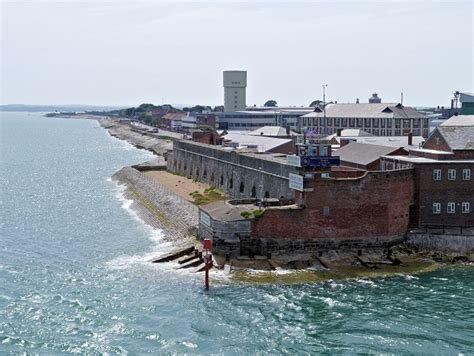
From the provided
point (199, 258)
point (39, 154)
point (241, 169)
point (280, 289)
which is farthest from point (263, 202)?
point (39, 154)

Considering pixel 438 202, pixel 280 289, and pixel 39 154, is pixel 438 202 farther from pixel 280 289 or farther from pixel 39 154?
pixel 39 154

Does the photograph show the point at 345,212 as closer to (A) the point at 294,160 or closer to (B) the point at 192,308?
(A) the point at 294,160

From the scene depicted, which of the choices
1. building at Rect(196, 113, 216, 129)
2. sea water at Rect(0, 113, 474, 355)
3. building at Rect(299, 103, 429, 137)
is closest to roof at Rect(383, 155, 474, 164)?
sea water at Rect(0, 113, 474, 355)

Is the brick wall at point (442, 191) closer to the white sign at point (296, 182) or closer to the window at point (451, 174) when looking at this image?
the window at point (451, 174)

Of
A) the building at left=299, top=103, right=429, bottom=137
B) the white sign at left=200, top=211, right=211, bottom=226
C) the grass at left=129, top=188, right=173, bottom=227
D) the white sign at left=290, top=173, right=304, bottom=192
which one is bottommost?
the grass at left=129, top=188, right=173, bottom=227

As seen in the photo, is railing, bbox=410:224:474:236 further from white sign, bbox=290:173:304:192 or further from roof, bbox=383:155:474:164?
white sign, bbox=290:173:304:192
